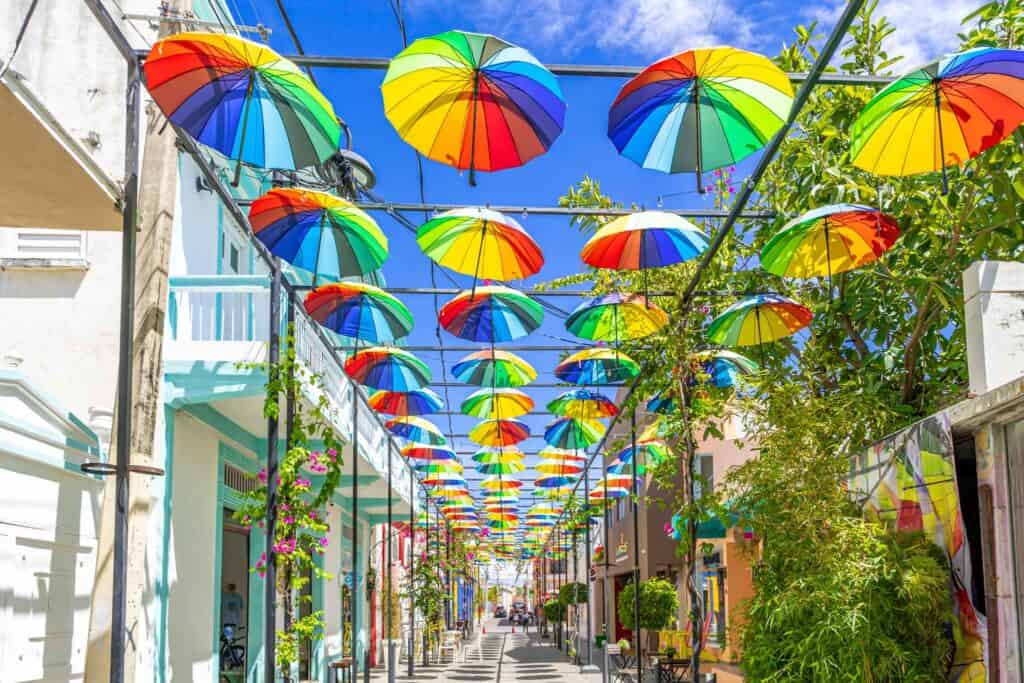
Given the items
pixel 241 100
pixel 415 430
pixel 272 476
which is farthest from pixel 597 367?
pixel 241 100

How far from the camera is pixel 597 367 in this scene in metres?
16.6

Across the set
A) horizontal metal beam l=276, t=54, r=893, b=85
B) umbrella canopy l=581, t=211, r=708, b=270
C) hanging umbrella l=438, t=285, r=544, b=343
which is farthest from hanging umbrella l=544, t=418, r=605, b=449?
horizontal metal beam l=276, t=54, r=893, b=85

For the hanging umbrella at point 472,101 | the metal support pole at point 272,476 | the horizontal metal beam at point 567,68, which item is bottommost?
the metal support pole at point 272,476

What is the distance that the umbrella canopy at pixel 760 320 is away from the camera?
13234 mm

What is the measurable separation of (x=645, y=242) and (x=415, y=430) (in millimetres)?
12742

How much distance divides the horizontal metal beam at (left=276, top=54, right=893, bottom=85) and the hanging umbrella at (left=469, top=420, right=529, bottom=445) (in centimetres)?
1414

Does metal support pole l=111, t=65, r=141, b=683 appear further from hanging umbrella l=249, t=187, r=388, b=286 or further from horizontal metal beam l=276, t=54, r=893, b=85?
hanging umbrella l=249, t=187, r=388, b=286

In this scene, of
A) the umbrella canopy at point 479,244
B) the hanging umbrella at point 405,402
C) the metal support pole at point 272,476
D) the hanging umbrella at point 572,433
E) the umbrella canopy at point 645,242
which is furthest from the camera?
the hanging umbrella at point 572,433

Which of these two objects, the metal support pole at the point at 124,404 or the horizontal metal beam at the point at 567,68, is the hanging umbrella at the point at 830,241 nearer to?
the horizontal metal beam at the point at 567,68

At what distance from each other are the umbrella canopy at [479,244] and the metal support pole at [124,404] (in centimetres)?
515

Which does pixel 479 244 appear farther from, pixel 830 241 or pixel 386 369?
pixel 386 369

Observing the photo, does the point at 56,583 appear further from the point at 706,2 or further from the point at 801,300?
the point at 801,300

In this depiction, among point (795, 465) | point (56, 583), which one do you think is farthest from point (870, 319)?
point (56, 583)

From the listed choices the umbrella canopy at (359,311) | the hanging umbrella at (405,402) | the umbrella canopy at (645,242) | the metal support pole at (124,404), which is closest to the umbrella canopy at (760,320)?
the umbrella canopy at (645,242)
